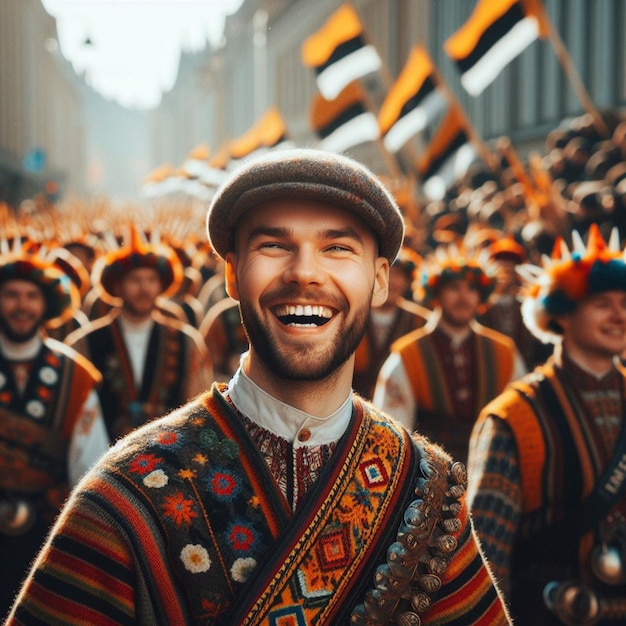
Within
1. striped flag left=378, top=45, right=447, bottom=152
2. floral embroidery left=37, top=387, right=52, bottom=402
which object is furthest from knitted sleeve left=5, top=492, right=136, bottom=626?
striped flag left=378, top=45, right=447, bottom=152

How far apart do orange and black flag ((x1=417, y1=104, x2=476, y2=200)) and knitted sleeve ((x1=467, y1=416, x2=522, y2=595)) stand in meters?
11.0

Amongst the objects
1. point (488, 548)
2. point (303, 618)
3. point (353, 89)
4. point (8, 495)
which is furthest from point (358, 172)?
point (353, 89)

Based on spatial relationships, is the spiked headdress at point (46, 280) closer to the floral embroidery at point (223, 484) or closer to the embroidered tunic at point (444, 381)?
the embroidered tunic at point (444, 381)

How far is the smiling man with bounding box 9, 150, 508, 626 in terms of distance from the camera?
2088mm

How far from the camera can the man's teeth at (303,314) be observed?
2232mm

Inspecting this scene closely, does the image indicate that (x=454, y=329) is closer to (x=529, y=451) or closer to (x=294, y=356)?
(x=529, y=451)

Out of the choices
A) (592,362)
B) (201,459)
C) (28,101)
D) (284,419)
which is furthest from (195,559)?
(28,101)

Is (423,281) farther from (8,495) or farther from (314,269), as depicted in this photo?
(314,269)

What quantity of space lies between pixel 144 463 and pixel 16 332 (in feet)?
12.0

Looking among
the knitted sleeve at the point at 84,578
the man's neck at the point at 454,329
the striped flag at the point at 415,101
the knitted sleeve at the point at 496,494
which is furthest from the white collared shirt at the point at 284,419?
the striped flag at the point at 415,101

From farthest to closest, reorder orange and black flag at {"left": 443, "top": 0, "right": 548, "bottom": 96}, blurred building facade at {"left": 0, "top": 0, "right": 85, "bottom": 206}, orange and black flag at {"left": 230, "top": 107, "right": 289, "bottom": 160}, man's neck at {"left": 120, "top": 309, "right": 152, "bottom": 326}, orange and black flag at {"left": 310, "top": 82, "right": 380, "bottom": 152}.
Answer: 1. blurred building facade at {"left": 0, "top": 0, "right": 85, "bottom": 206}
2. orange and black flag at {"left": 230, "top": 107, "right": 289, "bottom": 160}
3. orange and black flag at {"left": 310, "top": 82, "right": 380, "bottom": 152}
4. orange and black flag at {"left": 443, "top": 0, "right": 548, "bottom": 96}
5. man's neck at {"left": 120, "top": 309, "right": 152, "bottom": 326}

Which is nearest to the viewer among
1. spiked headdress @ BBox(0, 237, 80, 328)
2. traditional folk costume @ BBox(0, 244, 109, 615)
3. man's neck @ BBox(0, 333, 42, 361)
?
traditional folk costume @ BBox(0, 244, 109, 615)

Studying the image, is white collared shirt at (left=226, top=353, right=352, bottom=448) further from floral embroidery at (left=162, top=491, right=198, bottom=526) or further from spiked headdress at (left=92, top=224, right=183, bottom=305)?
spiked headdress at (left=92, top=224, right=183, bottom=305)

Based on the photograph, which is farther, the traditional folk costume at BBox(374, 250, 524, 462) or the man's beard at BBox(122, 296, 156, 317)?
the man's beard at BBox(122, 296, 156, 317)
